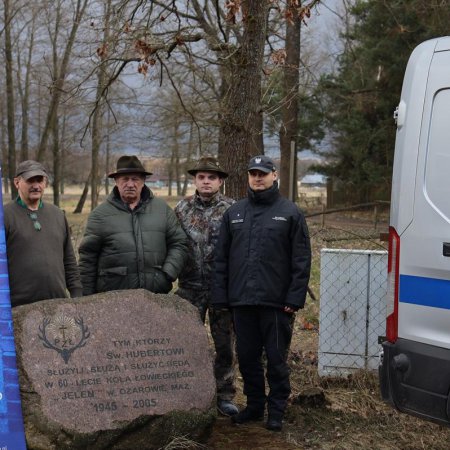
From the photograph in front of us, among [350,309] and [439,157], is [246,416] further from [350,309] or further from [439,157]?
[439,157]

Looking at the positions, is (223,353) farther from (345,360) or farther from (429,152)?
(429,152)

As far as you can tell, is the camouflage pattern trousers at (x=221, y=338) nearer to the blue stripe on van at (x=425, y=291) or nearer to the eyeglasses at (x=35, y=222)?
the eyeglasses at (x=35, y=222)

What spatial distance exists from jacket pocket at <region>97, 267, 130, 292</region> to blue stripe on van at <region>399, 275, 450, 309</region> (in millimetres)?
1944

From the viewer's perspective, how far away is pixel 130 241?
4555 mm

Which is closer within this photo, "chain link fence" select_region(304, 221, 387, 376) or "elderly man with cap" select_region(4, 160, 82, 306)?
"elderly man with cap" select_region(4, 160, 82, 306)

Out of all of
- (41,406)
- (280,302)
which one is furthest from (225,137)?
(41,406)

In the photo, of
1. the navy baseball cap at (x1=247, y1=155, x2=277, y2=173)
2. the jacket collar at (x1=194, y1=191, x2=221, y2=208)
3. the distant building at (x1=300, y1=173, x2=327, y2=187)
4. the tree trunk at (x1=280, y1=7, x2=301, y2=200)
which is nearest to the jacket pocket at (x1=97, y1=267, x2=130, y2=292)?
the jacket collar at (x1=194, y1=191, x2=221, y2=208)

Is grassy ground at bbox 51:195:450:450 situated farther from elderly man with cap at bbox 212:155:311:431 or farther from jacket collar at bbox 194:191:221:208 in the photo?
jacket collar at bbox 194:191:221:208

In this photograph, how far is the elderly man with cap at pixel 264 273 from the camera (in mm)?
4402

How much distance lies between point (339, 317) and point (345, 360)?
373 millimetres

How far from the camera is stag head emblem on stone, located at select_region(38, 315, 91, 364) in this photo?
4.03 m

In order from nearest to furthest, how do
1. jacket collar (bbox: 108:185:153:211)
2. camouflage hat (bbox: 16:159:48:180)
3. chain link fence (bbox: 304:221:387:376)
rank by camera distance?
camouflage hat (bbox: 16:159:48:180) → jacket collar (bbox: 108:185:153:211) → chain link fence (bbox: 304:221:387:376)

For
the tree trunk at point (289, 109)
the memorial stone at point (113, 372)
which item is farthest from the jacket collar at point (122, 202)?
the tree trunk at point (289, 109)

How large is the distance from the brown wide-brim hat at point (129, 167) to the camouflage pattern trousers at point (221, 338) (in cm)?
99
